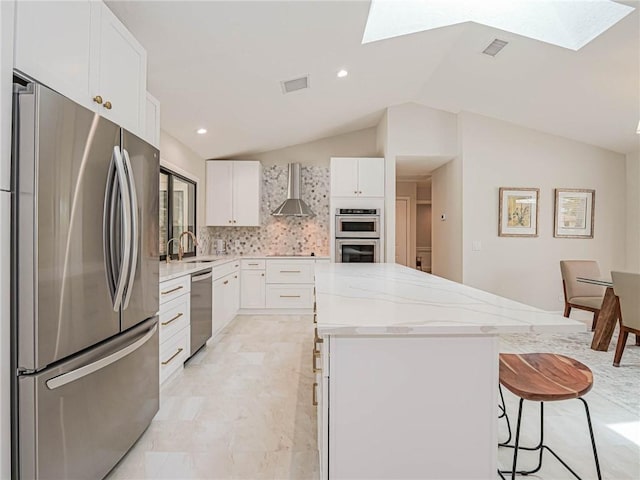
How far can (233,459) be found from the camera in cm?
181

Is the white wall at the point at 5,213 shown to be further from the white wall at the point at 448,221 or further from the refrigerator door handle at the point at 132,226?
the white wall at the point at 448,221

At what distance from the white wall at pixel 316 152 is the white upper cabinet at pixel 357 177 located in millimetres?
807

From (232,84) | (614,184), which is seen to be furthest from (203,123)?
(614,184)

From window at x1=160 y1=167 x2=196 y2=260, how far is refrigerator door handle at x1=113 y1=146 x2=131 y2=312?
2520mm

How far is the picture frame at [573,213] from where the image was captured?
15.8 feet

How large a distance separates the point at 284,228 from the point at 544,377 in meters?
4.60

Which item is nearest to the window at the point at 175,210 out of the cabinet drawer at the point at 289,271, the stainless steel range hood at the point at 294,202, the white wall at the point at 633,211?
the cabinet drawer at the point at 289,271

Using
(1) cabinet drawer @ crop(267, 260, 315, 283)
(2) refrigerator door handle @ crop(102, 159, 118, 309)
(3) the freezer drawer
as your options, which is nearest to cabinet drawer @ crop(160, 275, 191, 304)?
(3) the freezer drawer

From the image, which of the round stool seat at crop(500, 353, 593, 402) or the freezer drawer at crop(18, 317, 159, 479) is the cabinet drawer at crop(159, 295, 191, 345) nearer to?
the freezer drawer at crop(18, 317, 159, 479)

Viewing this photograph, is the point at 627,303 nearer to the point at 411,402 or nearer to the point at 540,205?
the point at 540,205

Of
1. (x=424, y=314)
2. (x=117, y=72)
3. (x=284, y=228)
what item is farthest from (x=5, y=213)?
(x=284, y=228)

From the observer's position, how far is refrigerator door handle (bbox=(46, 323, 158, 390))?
50.3 inches

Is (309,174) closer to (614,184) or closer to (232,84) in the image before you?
(232,84)

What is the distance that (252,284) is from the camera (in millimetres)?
5156
